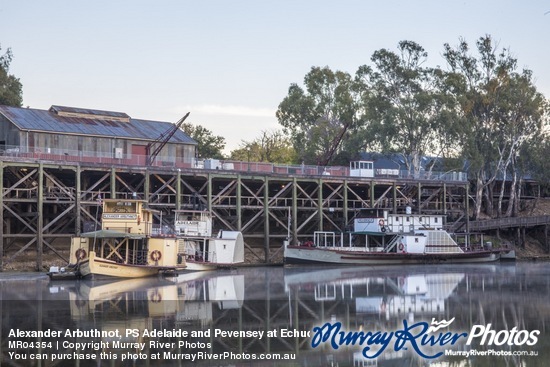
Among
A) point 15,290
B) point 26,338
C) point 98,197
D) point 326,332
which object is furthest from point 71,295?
point 98,197

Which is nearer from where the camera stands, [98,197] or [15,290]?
[15,290]

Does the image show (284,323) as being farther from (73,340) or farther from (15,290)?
(15,290)

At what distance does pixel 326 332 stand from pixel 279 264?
40.2m

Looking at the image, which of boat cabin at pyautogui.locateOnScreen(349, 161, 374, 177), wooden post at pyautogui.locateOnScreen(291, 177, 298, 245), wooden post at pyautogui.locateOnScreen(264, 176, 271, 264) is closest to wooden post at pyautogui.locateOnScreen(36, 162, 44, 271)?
wooden post at pyautogui.locateOnScreen(264, 176, 271, 264)

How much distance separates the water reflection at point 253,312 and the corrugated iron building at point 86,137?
1367cm

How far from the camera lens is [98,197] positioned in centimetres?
6100

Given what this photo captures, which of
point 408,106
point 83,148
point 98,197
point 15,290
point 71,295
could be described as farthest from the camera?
point 408,106

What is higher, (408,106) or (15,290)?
(408,106)

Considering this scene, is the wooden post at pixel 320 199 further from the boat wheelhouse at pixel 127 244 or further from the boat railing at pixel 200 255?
the boat wheelhouse at pixel 127 244

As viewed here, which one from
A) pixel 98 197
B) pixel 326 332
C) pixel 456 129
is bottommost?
pixel 326 332

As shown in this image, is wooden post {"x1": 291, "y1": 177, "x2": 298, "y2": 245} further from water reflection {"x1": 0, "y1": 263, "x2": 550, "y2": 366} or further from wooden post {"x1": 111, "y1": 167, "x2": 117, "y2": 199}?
water reflection {"x1": 0, "y1": 263, "x2": 550, "y2": 366}

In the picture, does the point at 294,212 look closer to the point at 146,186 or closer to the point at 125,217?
the point at 146,186

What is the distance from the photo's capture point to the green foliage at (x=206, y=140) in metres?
109

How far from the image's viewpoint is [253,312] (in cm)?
3347
